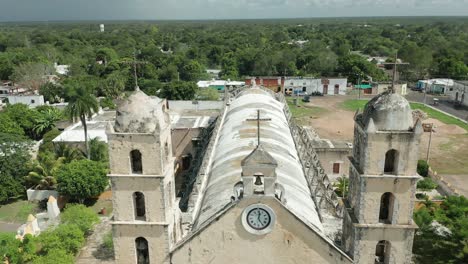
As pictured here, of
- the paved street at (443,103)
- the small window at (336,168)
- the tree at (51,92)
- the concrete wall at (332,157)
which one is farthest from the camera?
the tree at (51,92)

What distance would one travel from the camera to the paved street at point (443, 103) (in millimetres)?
69625

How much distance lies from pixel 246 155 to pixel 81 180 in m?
17.2

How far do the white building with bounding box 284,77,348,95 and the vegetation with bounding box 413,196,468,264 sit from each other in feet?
193

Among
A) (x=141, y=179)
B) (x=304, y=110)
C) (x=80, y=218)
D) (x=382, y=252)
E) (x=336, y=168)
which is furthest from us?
(x=304, y=110)

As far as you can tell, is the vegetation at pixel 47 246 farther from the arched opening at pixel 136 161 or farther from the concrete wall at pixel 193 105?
the concrete wall at pixel 193 105

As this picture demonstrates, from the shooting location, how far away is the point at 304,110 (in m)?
73.1

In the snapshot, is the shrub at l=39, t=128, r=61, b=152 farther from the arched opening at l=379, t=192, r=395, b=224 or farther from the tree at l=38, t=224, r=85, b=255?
the arched opening at l=379, t=192, r=395, b=224

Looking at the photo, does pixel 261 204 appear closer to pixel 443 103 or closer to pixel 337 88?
pixel 443 103

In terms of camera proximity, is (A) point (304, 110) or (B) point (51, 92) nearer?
(B) point (51, 92)


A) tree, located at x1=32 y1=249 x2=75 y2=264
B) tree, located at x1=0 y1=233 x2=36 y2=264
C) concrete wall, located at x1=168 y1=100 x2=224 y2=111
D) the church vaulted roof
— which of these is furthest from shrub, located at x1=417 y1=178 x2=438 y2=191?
concrete wall, located at x1=168 y1=100 x2=224 y2=111

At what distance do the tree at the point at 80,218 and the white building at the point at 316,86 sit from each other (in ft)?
200

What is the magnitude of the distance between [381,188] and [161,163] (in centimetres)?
899

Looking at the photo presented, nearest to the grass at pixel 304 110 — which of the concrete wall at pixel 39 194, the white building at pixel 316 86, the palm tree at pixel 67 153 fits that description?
the white building at pixel 316 86

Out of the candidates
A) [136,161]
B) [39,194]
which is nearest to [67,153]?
[39,194]
